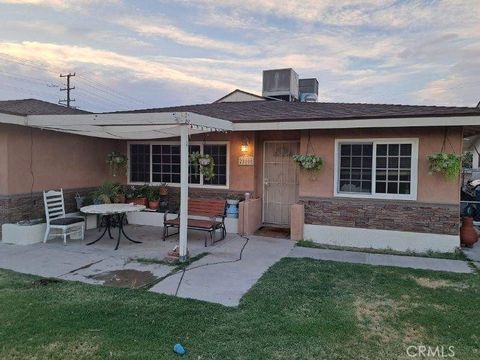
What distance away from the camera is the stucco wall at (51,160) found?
800cm

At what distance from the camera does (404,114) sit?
7156 mm

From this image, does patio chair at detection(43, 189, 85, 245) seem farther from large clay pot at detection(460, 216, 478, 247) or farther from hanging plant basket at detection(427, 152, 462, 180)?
large clay pot at detection(460, 216, 478, 247)

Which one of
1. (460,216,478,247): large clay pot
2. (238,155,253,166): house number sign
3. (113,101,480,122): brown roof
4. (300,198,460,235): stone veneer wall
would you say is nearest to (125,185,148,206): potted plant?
(238,155,253,166): house number sign

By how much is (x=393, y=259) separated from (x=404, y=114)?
2960 millimetres

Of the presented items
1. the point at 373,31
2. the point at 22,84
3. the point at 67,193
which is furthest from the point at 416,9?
the point at 22,84

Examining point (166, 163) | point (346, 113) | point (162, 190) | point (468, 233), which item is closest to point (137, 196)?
point (162, 190)

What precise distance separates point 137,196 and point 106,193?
927 mm

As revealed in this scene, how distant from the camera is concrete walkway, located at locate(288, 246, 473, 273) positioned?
660 centimetres

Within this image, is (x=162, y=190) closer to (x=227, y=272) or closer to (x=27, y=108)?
(x=27, y=108)

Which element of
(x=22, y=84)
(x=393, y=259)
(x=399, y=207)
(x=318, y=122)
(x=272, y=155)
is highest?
(x=22, y=84)

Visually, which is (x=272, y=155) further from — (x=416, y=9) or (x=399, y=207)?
(x=416, y=9)

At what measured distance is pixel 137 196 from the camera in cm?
1049

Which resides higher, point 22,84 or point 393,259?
point 22,84

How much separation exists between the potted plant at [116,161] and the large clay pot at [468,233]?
30.1 feet
